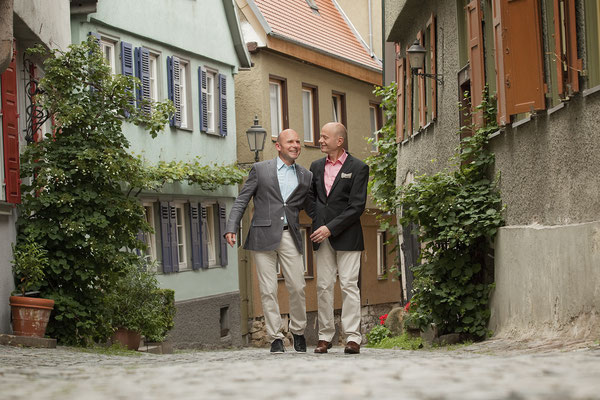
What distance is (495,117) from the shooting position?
12781 mm

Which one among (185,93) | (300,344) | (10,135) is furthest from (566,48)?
(185,93)

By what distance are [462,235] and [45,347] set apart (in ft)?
14.4

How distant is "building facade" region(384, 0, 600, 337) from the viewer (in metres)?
9.20

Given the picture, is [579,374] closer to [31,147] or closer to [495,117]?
[495,117]

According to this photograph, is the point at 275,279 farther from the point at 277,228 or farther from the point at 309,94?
the point at 309,94

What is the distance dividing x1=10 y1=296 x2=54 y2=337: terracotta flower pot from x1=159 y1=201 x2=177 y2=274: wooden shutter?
10386mm

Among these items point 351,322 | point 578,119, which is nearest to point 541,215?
point 578,119

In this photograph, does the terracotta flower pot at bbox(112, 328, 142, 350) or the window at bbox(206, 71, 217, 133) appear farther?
the window at bbox(206, 71, 217, 133)

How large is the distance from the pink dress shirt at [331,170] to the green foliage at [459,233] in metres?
2.48

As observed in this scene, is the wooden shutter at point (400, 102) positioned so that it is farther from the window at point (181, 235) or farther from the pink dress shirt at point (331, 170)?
the pink dress shirt at point (331, 170)

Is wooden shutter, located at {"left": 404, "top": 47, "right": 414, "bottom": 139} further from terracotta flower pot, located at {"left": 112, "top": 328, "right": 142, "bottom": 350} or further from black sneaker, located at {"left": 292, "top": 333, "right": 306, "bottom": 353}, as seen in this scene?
black sneaker, located at {"left": 292, "top": 333, "right": 306, "bottom": 353}

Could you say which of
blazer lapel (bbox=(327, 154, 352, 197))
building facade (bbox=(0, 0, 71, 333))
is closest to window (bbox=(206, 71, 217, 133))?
building facade (bbox=(0, 0, 71, 333))

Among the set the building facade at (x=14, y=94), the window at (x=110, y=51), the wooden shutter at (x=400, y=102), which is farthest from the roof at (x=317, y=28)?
the building facade at (x=14, y=94)

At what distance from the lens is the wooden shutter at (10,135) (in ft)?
41.7
